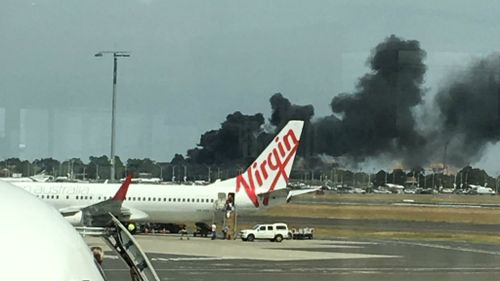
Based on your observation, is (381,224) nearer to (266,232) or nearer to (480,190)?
(266,232)

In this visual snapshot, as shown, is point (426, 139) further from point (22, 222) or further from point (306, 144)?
point (22, 222)

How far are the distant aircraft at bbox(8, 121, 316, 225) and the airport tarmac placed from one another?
47 centimetres

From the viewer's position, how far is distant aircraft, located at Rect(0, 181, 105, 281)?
7.62 ft

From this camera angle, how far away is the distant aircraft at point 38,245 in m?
2.32

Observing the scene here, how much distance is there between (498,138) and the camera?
12.0m

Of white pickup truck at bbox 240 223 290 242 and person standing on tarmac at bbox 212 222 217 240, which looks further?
white pickup truck at bbox 240 223 290 242

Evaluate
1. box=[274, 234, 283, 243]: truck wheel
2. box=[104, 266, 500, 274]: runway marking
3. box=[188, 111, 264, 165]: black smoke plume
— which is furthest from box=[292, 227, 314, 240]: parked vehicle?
box=[188, 111, 264, 165]: black smoke plume

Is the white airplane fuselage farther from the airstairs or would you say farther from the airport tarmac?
the airstairs

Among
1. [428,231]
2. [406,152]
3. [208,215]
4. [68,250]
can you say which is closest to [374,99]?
[406,152]

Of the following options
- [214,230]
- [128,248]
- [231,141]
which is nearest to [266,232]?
[214,230]

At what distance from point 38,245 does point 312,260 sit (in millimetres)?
11576

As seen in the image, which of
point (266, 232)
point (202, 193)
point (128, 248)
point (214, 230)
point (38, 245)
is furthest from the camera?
point (266, 232)

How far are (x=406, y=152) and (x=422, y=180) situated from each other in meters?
0.59

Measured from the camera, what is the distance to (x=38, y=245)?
2.42m
